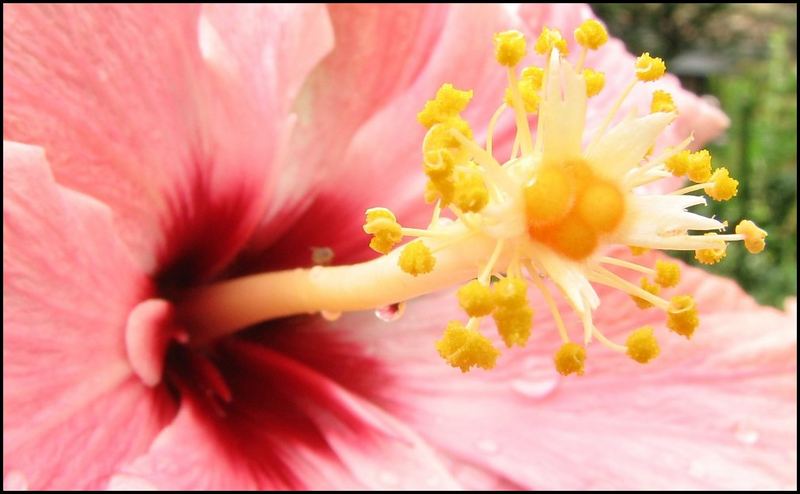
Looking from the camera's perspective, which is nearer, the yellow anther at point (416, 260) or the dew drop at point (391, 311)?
the yellow anther at point (416, 260)

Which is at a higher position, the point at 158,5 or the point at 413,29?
the point at 158,5

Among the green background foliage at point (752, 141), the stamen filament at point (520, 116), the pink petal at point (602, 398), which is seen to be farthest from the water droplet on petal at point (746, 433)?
the green background foliage at point (752, 141)

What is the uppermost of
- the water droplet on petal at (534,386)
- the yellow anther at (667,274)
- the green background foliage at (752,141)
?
the yellow anther at (667,274)

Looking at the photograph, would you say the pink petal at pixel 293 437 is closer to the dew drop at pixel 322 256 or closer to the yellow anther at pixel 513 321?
the dew drop at pixel 322 256

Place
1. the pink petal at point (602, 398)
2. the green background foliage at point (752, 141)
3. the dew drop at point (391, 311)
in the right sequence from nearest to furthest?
the dew drop at point (391, 311), the pink petal at point (602, 398), the green background foliage at point (752, 141)

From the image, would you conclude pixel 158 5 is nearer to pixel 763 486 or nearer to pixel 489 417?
pixel 489 417

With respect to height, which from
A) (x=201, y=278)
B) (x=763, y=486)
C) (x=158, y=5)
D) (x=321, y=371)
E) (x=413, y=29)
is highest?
(x=158, y=5)

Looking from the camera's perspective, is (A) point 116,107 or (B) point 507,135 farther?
(B) point 507,135

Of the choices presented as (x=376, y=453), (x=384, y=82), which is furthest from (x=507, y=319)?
(x=384, y=82)
